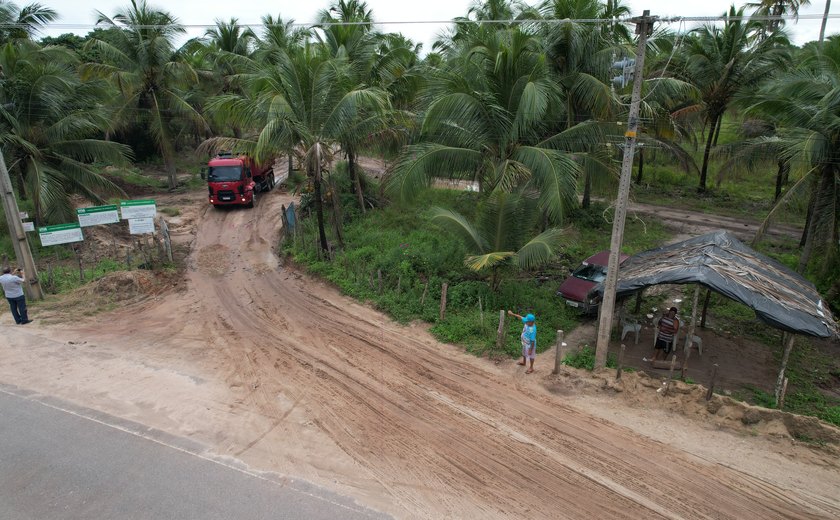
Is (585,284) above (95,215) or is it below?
below

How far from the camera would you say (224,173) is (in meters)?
22.8

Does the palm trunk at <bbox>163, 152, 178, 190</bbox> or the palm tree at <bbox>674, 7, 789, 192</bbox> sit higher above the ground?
the palm tree at <bbox>674, 7, 789, 192</bbox>

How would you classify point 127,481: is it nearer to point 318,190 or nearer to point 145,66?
point 318,190

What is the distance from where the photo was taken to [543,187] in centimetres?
1207

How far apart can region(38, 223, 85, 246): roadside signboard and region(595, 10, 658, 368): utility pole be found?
599 inches

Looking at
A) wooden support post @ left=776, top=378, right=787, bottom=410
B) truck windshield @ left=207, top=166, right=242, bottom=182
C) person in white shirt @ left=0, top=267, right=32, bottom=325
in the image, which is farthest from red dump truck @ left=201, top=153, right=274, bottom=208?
wooden support post @ left=776, top=378, right=787, bottom=410

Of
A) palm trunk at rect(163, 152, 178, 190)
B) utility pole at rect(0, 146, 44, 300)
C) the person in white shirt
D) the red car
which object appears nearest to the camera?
the person in white shirt

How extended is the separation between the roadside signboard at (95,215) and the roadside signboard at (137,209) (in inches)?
14.2

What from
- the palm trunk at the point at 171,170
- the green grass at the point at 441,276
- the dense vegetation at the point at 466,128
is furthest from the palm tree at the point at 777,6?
the palm trunk at the point at 171,170

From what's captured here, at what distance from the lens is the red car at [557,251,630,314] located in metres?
12.9

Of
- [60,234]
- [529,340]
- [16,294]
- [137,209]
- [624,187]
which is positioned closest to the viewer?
[624,187]

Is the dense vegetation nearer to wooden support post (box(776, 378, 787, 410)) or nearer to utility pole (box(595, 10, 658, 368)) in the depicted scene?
utility pole (box(595, 10, 658, 368))

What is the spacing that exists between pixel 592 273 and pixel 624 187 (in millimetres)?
4783

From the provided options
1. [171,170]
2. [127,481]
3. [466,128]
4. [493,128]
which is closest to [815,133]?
[493,128]
